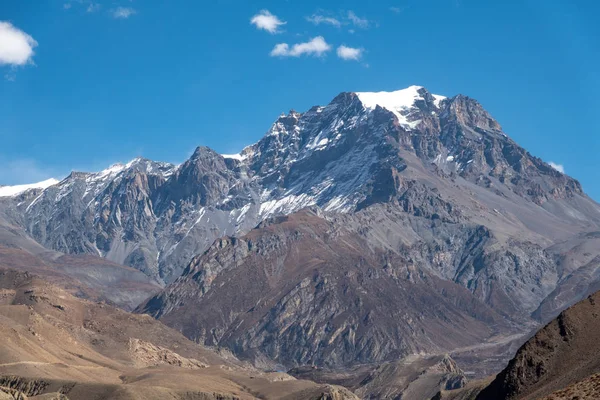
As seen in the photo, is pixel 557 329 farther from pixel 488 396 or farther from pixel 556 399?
pixel 556 399

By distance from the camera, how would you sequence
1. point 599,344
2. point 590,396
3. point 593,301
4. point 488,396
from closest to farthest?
1. point 590,396
2. point 599,344
3. point 593,301
4. point 488,396

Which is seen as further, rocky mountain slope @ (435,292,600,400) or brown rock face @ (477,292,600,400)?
brown rock face @ (477,292,600,400)

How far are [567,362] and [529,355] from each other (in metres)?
9.09

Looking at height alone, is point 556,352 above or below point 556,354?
above

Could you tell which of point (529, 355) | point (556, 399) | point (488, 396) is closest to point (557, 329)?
point (529, 355)

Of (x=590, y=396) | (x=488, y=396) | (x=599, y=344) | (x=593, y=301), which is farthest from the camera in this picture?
(x=488, y=396)

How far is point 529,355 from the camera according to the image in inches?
6722

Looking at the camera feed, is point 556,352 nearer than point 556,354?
No

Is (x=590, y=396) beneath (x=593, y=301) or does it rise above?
beneath

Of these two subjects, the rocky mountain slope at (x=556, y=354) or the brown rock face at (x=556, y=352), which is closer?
the rocky mountain slope at (x=556, y=354)

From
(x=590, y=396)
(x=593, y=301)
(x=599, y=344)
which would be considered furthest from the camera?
(x=593, y=301)

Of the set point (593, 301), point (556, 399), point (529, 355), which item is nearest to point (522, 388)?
point (529, 355)

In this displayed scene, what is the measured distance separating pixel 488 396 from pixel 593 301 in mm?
27292

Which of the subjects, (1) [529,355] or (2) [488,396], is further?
(2) [488,396]
